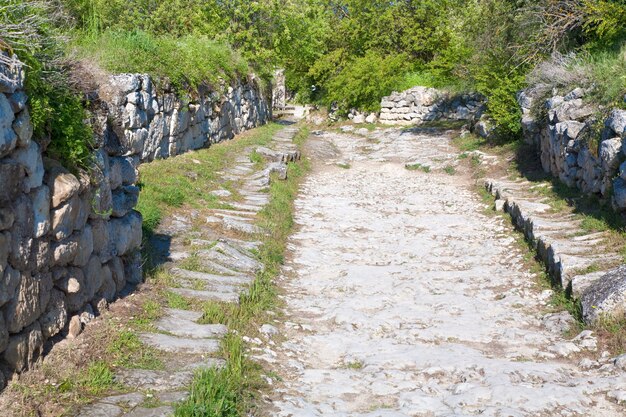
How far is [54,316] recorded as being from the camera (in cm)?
455

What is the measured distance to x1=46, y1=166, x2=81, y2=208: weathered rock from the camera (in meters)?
4.50

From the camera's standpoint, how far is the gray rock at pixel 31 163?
407 cm

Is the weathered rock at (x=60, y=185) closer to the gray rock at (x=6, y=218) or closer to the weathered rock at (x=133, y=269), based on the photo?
the gray rock at (x=6, y=218)

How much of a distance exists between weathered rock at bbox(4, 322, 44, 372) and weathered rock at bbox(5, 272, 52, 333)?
0.20 feet

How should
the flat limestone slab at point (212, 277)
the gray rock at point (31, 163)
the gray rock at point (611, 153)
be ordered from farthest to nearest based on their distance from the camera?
the gray rock at point (611, 153), the flat limestone slab at point (212, 277), the gray rock at point (31, 163)

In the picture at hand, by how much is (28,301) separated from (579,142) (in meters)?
9.04

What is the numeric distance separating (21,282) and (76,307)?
3.01ft

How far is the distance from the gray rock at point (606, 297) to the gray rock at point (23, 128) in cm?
505

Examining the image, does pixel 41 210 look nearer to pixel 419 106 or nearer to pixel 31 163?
pixel 31 163

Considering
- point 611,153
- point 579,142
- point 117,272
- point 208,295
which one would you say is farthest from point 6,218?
point 579,142

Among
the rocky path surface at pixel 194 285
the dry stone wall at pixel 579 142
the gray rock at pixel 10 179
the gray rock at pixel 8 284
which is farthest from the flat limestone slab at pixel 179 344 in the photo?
the dry stone wall at pixel 579 142

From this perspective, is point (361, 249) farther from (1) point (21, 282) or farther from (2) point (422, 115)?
(2) point (422, 115)

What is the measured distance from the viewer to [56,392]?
4078mm

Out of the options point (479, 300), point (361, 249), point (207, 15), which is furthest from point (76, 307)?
point (207, 15)
